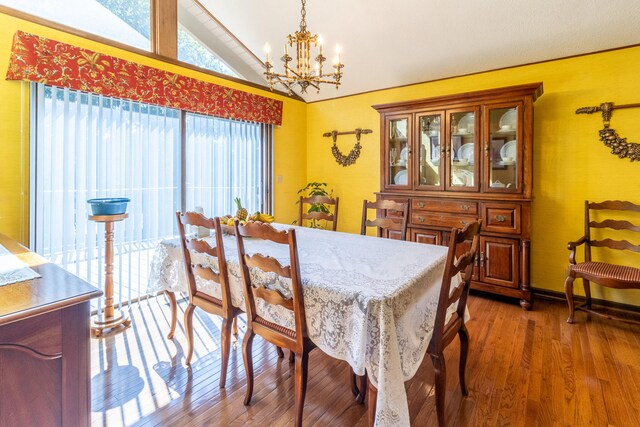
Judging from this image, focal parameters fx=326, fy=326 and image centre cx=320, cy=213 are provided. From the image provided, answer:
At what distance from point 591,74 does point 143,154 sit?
162 inches

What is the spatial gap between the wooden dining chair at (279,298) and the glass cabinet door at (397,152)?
238 centimetres

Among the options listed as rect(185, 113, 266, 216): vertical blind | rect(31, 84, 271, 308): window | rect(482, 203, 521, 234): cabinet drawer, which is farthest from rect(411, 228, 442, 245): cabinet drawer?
rect(31, 84, 271, 308): window

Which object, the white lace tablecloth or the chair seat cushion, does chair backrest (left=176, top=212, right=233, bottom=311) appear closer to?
the white lace tablecloth

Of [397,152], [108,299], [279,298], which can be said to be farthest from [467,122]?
[108,299]

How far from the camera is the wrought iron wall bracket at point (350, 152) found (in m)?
4.29

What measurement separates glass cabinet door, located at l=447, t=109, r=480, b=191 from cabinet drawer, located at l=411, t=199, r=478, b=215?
0.15 meters

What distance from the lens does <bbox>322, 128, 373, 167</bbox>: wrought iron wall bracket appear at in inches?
169

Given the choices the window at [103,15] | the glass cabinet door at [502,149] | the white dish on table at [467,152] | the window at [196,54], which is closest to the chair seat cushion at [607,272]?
the glass cabinet door at [502,149]

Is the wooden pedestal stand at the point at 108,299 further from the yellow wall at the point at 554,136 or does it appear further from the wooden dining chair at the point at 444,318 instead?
the wooden dining chair at the point at 444,318

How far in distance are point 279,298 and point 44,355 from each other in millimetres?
812

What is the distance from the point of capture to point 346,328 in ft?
4.42

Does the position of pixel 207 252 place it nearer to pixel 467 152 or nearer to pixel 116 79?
pixel 116 79

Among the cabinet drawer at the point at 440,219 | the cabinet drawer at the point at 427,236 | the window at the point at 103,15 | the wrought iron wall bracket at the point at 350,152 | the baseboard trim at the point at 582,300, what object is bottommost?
the baseboard trim at the point at 582,300

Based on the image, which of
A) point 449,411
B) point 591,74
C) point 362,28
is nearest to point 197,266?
point 449,411
